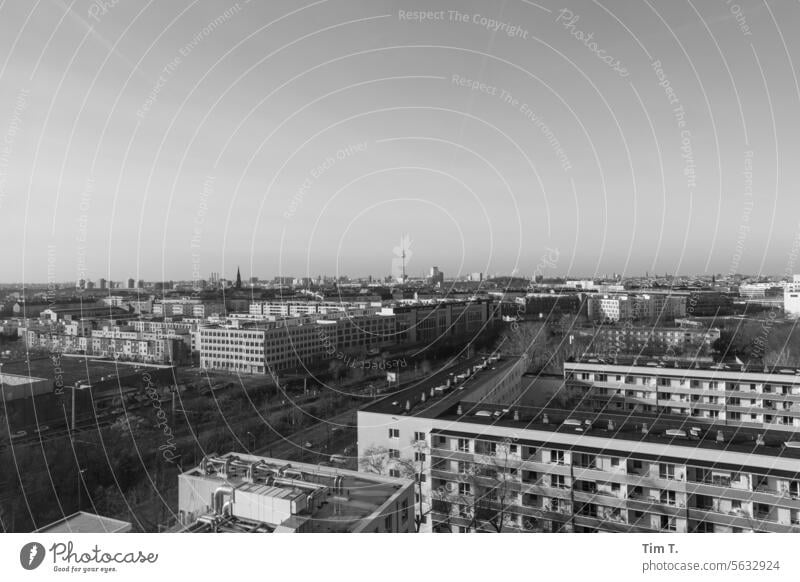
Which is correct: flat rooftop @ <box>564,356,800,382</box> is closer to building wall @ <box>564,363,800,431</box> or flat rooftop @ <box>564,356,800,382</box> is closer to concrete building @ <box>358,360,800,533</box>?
building wall @ <box>564,363,800,431</box>

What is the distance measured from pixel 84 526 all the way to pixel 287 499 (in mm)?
542

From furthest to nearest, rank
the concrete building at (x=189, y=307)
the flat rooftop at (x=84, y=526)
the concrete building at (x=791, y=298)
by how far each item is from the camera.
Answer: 1. the concrete building at (x=189, y=307)
2. the concrete building at (x=791, y=298)
3. the flat rooftop at (x=84, y=526)

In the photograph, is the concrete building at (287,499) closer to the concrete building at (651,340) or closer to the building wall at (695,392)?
the building wall at (695,392)

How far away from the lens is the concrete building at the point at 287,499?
140 cm

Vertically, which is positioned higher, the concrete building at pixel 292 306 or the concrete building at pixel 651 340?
the concrete building at pixel 292 306

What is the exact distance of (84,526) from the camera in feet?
4.35

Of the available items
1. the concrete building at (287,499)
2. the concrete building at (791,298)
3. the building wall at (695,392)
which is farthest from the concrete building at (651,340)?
the concrete building at (287,499)

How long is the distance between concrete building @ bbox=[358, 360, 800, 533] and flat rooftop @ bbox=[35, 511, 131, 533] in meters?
1.52

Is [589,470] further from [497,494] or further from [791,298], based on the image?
[791,298]

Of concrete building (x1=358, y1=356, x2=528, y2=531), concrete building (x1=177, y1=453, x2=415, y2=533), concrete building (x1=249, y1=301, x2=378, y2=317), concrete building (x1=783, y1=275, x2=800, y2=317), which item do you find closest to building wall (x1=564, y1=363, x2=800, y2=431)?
concrete building (x1=358, y1=356, x2=528, y2=531)

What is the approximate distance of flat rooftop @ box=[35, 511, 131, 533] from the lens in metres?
1.31

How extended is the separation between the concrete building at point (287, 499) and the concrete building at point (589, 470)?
102 cm

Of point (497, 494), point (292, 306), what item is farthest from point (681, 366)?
point (292, 306)
